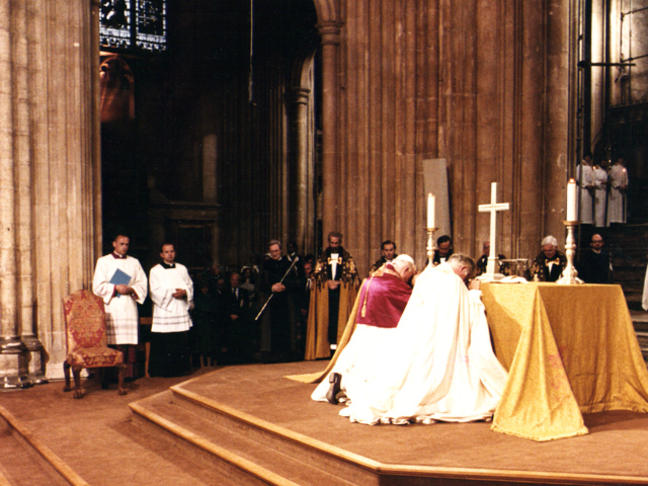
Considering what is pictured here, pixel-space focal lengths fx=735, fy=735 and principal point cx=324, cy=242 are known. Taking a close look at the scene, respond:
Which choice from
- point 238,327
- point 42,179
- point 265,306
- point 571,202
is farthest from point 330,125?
point 571,202

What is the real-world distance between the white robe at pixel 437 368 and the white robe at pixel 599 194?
8477 mm

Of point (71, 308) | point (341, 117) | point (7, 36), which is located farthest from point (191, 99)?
point (71, 308)

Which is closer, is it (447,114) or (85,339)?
(85,339)

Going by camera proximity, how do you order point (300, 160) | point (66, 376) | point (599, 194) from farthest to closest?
point (300, 160) < point (599, 194) < point (66, 376)

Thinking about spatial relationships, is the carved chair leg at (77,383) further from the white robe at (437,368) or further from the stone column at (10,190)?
the white robe at (437,368)

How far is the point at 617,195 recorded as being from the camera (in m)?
13.1

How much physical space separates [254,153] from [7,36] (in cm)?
820

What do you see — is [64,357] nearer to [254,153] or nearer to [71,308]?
[71,308]

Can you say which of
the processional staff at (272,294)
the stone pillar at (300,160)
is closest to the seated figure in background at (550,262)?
the processional staff at (272,294)

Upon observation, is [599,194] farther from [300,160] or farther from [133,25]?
[133,25]

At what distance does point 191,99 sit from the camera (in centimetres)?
1608

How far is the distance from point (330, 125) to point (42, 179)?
13.6 feet

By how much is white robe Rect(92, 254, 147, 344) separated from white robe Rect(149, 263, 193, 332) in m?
0.25

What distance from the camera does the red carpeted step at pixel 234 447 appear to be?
455 cm
